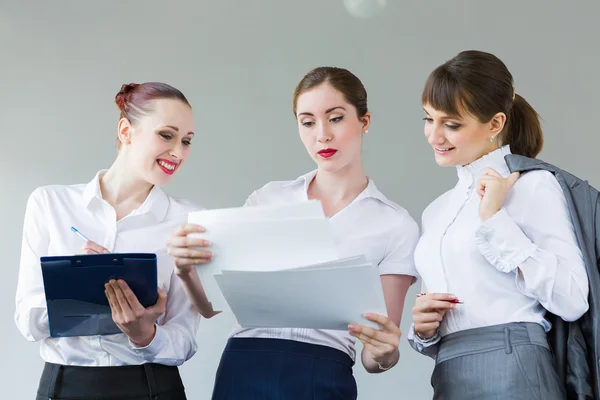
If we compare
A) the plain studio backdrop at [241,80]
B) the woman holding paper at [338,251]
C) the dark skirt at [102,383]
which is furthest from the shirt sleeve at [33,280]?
the plain studio backdrop at [241,80]

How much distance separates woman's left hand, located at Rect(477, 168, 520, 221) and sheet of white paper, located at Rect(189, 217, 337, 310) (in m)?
0.36

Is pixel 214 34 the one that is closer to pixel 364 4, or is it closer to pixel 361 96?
pixel 364 4

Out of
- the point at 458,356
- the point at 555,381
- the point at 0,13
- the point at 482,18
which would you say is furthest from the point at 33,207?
the point at 482,18

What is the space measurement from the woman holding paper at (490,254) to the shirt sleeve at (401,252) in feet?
0.24

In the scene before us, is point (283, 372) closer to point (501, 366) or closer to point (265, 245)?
point (265, 245)

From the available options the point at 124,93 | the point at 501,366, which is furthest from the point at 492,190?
the point at 124,93

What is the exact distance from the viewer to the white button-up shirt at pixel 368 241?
1879 millimetres

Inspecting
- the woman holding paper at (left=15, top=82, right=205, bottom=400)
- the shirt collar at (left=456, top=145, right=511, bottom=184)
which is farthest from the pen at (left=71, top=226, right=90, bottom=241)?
the shirt collar at (left=456, top=145, right=511, bottom=184)

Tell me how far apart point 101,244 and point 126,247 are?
0.24 ft

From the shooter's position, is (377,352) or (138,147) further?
(138,147)

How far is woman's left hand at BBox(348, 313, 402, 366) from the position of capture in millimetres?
1593

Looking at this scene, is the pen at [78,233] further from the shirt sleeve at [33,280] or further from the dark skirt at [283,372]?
the dark skirt at [283,372]

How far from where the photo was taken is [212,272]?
1.66 metres

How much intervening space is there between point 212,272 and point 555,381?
793 mm
